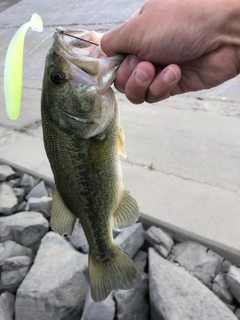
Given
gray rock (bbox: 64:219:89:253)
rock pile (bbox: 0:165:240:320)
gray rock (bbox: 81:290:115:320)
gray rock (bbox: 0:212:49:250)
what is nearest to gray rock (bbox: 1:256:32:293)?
rock pile (bbox: 0:165:240:320)

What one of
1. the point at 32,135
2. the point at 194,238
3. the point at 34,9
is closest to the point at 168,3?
the point at 194,238

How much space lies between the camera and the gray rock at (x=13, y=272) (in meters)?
2.91

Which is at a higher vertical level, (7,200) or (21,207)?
(7,200)

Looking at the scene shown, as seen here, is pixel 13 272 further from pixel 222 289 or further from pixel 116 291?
pixel 222 289

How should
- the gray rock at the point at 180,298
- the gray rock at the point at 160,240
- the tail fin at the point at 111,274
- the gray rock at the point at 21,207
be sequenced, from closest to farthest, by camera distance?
the tail fin at the point at 111,274
the gray rock at the point at 180,298
the gray rock at the point at 160,240
the gray rock at the point at 21,207

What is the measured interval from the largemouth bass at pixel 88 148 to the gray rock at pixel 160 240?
0.83 metres

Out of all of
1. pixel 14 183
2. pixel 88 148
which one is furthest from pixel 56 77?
pixel 14 183

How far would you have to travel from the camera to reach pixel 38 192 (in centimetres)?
372

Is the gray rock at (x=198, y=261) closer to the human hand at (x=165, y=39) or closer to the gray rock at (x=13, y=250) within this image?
the gray rock at (x=13, y=250)

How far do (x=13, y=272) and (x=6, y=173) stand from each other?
1.29m

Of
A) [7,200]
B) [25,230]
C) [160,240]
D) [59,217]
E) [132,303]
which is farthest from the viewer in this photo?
[7,200]

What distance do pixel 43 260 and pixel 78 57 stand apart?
5.87ft

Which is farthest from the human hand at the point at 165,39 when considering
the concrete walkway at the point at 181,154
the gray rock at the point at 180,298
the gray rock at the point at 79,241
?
the gray rock at the point at 79,241

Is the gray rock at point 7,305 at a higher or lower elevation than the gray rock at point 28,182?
lower
